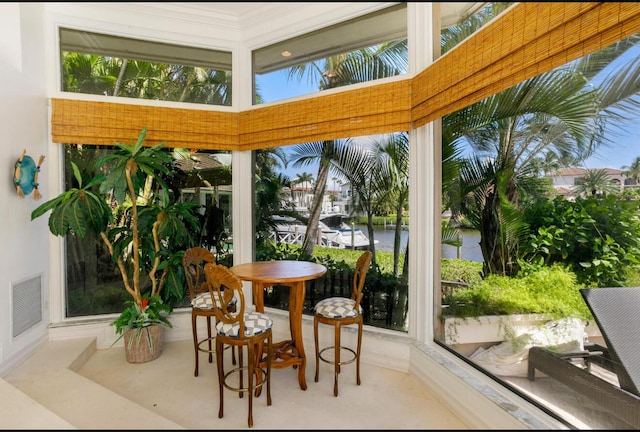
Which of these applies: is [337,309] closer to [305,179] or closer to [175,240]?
[305,179]

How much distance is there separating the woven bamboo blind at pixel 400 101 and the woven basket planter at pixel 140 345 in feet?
5.48

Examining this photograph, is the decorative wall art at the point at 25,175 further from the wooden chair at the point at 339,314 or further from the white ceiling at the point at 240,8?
the wooden chair at the point at 339,314

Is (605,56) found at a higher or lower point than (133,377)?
higher

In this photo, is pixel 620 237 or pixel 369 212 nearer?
pixel 620 237

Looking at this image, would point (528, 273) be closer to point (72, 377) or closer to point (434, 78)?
point (434, 78)

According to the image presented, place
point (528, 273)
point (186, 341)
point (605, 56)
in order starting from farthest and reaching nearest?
point (186, 341) < point (528, 273) < point (605, 56)

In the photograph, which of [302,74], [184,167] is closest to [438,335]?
[302,74]

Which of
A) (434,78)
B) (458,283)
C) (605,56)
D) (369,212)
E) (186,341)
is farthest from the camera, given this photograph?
(186,341)

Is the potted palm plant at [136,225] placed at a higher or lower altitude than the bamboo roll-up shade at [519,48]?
lower

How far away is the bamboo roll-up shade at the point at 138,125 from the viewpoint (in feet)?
9.71

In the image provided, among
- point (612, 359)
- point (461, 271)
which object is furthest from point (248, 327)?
point (612, 359)

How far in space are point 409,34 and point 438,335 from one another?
7.62 ft

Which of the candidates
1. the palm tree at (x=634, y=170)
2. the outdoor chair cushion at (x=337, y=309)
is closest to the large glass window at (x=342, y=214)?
the outdoor chair cushion at (x=337, y=309)

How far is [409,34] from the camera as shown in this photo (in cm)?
263
